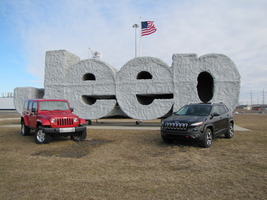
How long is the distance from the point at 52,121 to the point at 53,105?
1.64 m

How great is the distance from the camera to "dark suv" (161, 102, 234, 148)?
756 cm

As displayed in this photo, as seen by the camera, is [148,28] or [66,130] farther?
[148,28]

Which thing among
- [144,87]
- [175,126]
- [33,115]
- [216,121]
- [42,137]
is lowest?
[42,137]

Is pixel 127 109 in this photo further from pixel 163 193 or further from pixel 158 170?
pixel 163 193

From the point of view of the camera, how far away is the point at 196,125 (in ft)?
24.8

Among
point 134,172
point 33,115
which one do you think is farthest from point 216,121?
point 33,115

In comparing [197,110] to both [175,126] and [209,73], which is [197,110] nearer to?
[175,126]

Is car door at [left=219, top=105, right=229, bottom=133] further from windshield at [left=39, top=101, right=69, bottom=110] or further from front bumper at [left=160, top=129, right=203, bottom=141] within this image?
windshield at [left=39, top=101, right=69, bottom=110]

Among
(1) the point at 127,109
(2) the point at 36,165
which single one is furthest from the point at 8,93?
(2) the point at 36,165

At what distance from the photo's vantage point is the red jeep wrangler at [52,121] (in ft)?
28.0

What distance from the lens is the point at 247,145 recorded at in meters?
8.41

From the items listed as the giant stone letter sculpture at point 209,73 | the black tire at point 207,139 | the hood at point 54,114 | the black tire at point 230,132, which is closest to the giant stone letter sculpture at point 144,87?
the giant stone letter sculpture at point 209,73

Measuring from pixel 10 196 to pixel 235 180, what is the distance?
4.22 m

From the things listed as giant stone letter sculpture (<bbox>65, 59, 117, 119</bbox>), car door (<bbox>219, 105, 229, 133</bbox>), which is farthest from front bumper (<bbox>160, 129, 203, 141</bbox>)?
giant stone letter sculpture (<bbox>65, 59, 117, 119</bbox>)
